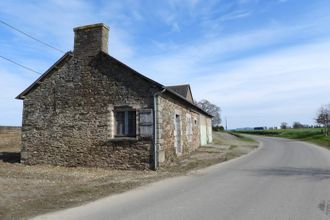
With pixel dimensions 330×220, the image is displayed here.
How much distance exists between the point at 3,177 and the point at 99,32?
7801 millimetres

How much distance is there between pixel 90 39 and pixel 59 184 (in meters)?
8.12

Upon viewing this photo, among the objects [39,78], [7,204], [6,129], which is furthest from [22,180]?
[6,129]

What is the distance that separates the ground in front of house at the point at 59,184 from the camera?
28.4 feet

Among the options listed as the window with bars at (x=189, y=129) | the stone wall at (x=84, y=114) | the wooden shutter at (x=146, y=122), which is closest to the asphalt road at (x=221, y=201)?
the wooden shutter at (x=146, y=122)

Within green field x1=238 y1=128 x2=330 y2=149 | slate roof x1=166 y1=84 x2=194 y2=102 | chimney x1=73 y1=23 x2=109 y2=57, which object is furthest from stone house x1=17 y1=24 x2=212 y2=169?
green field x1=238 y1=128 x2=330 y2=149

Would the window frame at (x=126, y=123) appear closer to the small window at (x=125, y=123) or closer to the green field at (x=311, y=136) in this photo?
the small window at (x=125, y=123)

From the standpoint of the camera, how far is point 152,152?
53.4 feet

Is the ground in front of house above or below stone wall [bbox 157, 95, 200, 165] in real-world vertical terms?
below

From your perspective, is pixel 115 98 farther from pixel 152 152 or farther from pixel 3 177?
pixel 3 177

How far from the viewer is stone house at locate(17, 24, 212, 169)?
16.6m

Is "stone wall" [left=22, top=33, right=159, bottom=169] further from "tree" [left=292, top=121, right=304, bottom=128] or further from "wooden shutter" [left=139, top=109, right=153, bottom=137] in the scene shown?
"tree" [left=292, top=121, right=304, bottom=128]

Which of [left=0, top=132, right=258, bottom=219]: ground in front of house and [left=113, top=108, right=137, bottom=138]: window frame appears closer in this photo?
[left=0, top=132, right=258, bottom=219]: ground in front of house

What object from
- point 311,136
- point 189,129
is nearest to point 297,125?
point 311,136

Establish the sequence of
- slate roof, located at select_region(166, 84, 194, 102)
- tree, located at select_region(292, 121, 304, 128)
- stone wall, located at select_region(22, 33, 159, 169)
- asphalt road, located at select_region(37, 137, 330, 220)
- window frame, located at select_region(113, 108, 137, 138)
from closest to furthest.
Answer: asphalt road, located at select_region(37, 137, 330, 220) < stone wall, located at select_region(22, 33, 159, 169) < window frame, located at select_region(113, 108, 137, 138) < slate roof, located at select_region(166, 84, 194, 102) < tree, located at select_region(292, 121, 304, 128)
